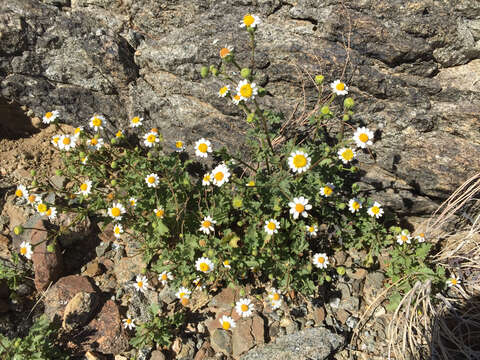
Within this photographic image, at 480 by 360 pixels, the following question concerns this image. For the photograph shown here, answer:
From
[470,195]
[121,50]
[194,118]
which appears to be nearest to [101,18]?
[121,50]

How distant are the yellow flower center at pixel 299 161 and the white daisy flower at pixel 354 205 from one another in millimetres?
983

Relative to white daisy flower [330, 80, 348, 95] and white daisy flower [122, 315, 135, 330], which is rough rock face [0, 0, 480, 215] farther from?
white daisy flower [122, 315, 135, 330]

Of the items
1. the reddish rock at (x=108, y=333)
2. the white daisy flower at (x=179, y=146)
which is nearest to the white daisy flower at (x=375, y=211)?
the white daisy flower at (x=179, y=146)

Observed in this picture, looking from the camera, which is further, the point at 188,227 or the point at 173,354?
the point at 188,227

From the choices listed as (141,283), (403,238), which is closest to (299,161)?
(403,238)

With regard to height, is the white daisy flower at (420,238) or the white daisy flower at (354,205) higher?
the white daisy flower at (354,205)

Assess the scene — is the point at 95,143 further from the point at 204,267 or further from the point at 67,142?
the point at 204,267

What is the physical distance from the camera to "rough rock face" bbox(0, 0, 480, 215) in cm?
328

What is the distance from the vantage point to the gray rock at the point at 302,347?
10.4ft

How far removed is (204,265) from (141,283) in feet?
3.01

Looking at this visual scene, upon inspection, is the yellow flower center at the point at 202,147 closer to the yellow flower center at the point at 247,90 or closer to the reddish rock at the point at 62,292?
the yellow flower center at the point at 247,90

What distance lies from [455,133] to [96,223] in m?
4.46

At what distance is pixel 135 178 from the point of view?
12.8 ft

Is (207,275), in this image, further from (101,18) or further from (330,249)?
(101,18)
